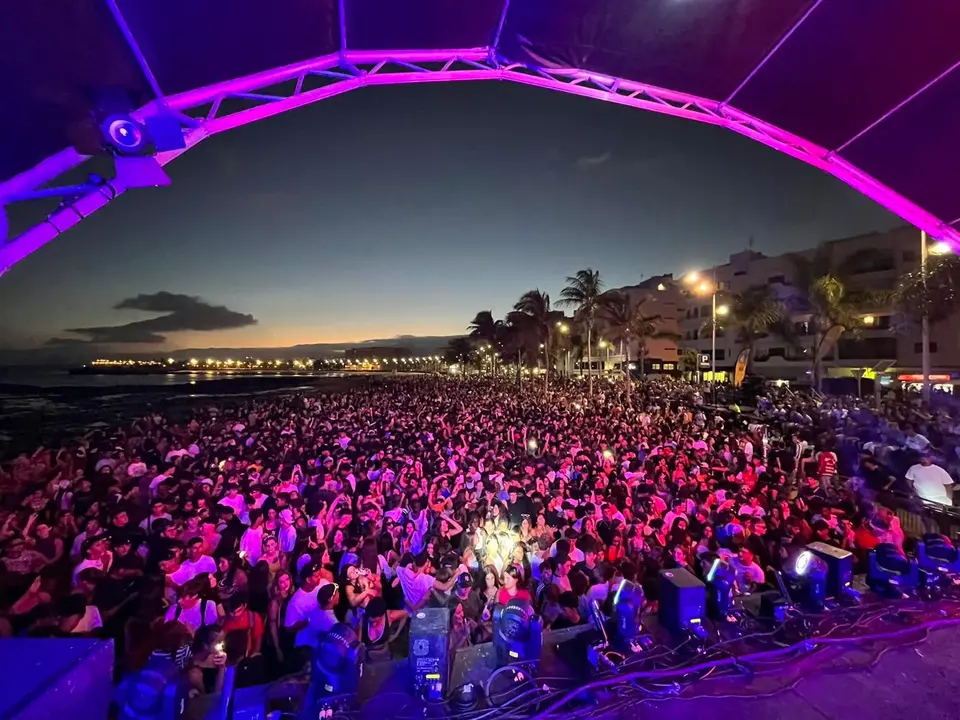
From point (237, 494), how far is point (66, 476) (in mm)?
5571

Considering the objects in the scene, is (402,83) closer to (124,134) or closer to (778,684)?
(124,134)

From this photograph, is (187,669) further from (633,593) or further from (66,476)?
(66,476)

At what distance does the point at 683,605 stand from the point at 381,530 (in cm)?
430

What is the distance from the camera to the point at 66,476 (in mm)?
11172

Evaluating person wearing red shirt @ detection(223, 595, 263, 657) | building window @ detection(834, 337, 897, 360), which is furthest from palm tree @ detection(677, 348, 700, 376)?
person wearing red shirt @ detection(223, 595, 263, 657)

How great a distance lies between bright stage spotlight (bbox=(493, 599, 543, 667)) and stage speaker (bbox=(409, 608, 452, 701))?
578mm

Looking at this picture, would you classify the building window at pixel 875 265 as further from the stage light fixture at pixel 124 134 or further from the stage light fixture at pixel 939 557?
the stage light fixture at pixel 124 134

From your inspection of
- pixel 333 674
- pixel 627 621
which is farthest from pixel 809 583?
pixel 333 674

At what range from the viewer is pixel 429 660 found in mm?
3756

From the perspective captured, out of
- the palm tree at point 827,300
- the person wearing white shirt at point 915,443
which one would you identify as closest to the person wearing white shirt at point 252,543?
the person wearing white shirt at point 915,443

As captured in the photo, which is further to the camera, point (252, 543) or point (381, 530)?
point (381, 530)

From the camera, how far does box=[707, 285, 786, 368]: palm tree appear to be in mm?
41250

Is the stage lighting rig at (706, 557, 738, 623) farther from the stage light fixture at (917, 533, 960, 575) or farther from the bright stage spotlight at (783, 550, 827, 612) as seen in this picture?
the stage light fixture at (917, 533, 960, 575)

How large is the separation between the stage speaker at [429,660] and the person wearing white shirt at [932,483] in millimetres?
9560
